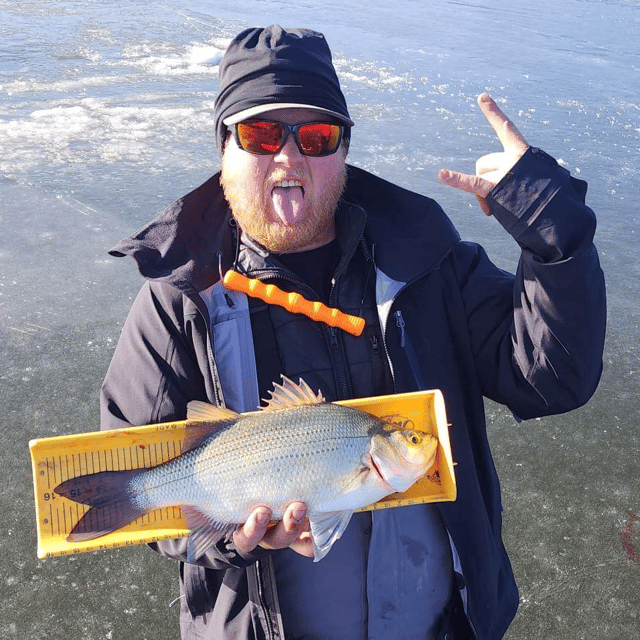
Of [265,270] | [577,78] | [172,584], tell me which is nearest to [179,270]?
[265,270]

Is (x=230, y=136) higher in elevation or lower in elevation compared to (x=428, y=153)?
higher

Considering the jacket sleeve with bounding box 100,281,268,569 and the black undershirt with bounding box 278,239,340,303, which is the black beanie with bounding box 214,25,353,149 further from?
the jacket sleeve with bounding box 100,281,268,569

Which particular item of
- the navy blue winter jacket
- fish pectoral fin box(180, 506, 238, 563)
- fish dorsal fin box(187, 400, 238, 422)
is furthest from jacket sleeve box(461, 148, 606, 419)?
fish pectoral fin box(180, 506, 238, 563)

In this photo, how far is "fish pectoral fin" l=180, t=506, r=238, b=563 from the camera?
2.27 m

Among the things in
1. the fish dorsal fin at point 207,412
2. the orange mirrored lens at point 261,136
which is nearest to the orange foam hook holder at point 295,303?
the fish dorsal fin at point 207,412

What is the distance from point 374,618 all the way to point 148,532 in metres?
0.88

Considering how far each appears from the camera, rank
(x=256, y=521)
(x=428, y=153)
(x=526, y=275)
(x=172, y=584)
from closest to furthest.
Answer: (x=256, y=521)
(x=526, y=275)
(x=172, y=584)
(x=428, y=153)

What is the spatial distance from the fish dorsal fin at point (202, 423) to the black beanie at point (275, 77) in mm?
1149

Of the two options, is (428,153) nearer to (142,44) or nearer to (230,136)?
(230,136)

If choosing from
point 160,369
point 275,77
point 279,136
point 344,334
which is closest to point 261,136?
point 279,136

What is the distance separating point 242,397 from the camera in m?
2.42

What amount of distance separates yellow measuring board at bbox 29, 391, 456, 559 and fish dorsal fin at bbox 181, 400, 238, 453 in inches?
1.5

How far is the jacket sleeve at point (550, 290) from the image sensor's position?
218cm

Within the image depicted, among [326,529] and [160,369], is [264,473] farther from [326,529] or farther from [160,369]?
[160,369]
